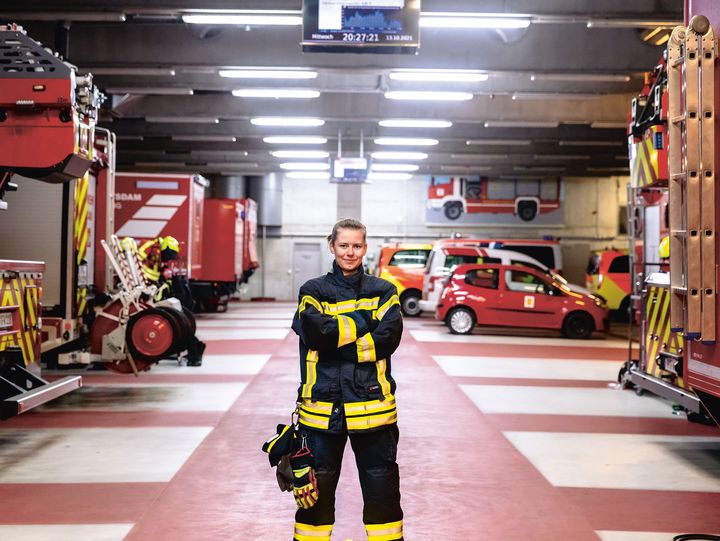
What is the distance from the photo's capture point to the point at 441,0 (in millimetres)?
10195

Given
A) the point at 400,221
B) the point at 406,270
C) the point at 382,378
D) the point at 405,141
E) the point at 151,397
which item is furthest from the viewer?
the point at 400,221

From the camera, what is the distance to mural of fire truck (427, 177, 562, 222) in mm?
32281

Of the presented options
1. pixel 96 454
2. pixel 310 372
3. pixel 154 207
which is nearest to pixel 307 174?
pixel 154 207

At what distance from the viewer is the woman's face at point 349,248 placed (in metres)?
4.03

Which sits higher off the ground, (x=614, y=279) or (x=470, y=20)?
(x=470, y=20)

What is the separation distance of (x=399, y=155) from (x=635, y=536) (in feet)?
67.3

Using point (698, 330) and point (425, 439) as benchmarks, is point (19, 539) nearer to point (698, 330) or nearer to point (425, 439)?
point (425, 439)

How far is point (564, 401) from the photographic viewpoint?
988 centimetres

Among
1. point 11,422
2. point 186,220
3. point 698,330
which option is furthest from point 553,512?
point 186,220

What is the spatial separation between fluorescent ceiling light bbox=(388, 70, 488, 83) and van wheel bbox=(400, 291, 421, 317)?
31.1 feet

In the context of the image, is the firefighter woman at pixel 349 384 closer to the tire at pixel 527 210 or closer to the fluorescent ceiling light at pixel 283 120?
the fluorescent ceiling light at pixel 283 120

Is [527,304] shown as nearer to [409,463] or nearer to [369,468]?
[409,463]

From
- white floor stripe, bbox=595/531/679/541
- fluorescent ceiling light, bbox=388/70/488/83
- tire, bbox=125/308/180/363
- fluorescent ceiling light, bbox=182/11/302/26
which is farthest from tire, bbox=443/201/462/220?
white floor stripe, bbox=595/531/679/541

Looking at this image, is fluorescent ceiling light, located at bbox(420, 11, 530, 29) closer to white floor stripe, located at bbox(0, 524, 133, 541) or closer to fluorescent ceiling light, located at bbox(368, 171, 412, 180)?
white floor stripe, located at bbox(0, 524, 133, 541)
